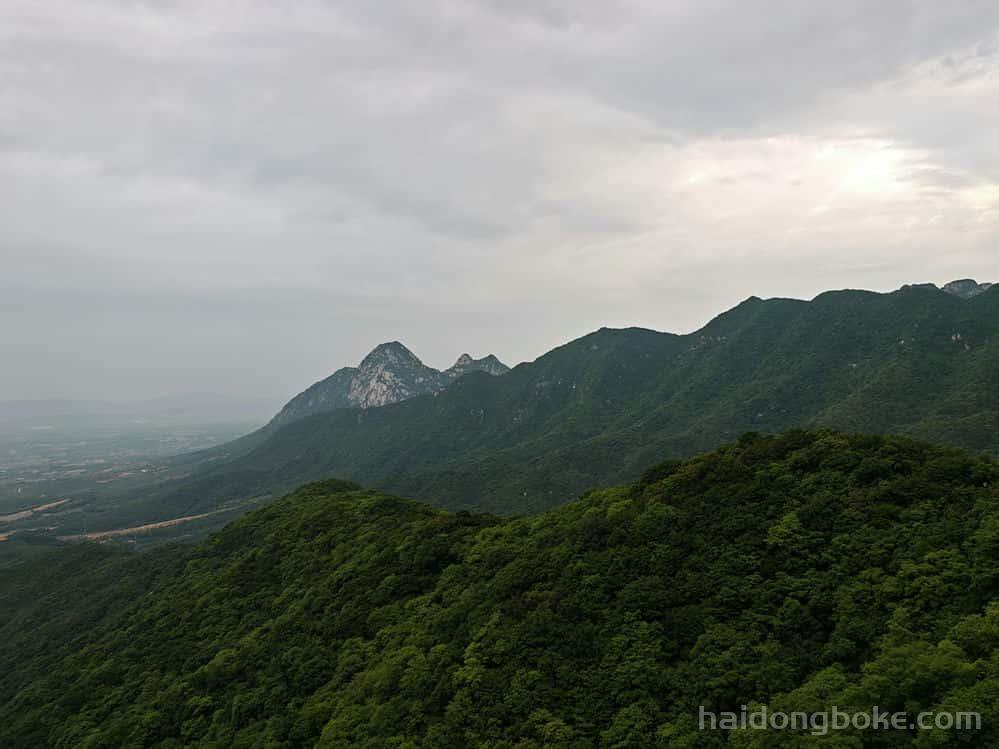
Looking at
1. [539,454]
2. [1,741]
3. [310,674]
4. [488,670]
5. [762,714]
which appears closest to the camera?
[762,714]

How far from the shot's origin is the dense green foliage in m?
20.8

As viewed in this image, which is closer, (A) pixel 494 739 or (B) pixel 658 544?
(A) pixel 494 739

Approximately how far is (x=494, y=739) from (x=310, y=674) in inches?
708

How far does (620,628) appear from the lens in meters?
27.1

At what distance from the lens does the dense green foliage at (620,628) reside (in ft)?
68.2

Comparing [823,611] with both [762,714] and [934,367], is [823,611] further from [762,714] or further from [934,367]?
[934,367]

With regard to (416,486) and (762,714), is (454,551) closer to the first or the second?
(762,714)

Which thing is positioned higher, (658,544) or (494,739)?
(658,544)

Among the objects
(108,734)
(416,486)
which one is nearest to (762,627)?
(108,734)

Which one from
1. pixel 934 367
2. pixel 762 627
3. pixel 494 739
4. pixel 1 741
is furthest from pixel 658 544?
pixel 934 367

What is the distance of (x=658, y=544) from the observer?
31.4 m

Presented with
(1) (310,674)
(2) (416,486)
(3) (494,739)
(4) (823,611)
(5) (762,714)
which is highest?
(4) (823,611)

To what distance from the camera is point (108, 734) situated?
3525 cm

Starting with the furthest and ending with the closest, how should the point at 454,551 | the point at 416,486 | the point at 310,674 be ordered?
the point at 416,486
the point at 454,551
the point at 310,674
